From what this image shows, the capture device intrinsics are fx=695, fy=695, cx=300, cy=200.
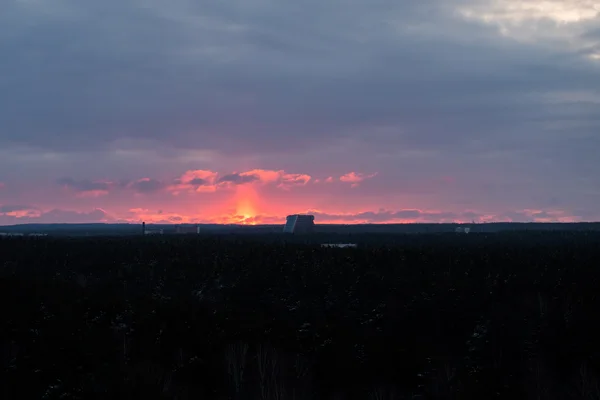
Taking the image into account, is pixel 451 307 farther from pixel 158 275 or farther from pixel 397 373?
pixel 158 275

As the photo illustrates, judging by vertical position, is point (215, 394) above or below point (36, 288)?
below

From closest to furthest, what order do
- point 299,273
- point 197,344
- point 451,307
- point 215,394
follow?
point 215,394 → point 197,344 → point 451,307 → point 299,273

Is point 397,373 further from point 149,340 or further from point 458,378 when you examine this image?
point 149,340

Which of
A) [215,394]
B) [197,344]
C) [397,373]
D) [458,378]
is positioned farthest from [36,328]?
[458,378]

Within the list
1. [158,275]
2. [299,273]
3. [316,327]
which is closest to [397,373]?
[316,327]

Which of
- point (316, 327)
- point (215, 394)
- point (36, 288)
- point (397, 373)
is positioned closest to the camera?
point (215, 394)

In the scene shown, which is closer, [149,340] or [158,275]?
[149,340]
